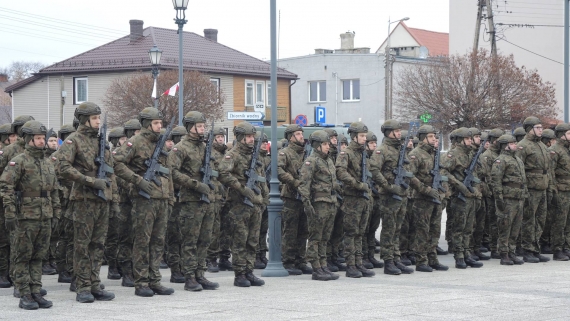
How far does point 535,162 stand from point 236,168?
240 inches

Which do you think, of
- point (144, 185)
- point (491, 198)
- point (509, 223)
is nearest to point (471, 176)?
point (509, 223)

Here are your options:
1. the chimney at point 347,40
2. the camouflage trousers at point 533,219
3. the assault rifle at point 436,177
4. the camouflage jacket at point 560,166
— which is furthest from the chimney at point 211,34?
the assault rifle at point 436,177

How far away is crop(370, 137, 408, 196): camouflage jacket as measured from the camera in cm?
1420

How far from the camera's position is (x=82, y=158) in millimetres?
11180

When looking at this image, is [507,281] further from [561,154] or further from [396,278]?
[561,154]

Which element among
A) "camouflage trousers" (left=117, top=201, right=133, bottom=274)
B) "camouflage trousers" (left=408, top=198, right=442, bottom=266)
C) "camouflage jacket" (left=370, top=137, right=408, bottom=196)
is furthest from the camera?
"camouflage trousers" (left=408, top=198, right=442, bottom=266)

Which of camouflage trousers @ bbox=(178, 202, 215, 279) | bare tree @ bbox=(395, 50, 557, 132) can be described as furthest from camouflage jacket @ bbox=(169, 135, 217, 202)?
bare tree @ bbox=(395, 50, 557, 132)

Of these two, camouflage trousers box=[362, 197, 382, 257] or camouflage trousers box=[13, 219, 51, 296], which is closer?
camouflage trousers box=[13, 219, 51, 296]

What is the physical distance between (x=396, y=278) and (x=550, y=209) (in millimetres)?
4804

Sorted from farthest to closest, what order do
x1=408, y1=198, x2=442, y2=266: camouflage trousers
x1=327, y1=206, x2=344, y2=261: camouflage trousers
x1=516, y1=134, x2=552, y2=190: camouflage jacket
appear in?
x1=516, y1=134, x2=552, y2=190: camouflage jacket
x1=327, y1=206, x2=344, y2=261: camouflage trousers
x1=408, y1=198, x2=442, y2=266: camouflage trousers

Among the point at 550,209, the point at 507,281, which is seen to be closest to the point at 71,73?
the point at 550,209

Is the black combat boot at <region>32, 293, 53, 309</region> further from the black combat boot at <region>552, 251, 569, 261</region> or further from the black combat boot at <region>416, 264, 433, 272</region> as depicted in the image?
the black combat boot at <region>552, 251, 569, 261</region>

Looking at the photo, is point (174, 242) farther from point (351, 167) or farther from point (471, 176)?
point (471, 176)

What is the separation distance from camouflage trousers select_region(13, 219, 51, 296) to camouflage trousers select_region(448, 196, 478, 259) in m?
6.85
